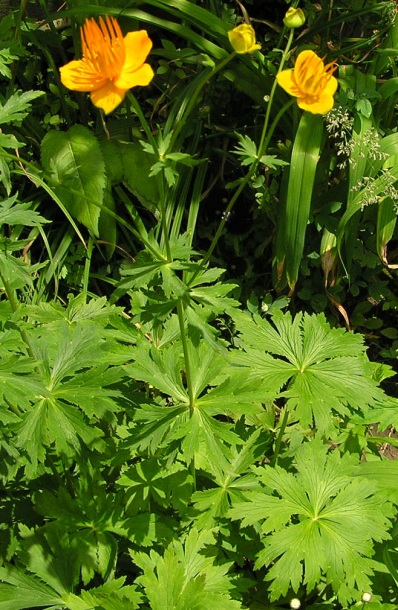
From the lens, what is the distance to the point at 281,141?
2.34 meters

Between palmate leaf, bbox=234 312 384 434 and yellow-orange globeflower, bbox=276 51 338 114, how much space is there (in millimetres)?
586

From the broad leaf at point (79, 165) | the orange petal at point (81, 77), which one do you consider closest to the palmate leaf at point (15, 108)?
the orange petal at point (81, 77)

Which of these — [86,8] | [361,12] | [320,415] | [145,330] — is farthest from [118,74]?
[361,12]

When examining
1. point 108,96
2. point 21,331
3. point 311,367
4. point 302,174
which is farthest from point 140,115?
point 302,174

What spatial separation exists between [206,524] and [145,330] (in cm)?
45

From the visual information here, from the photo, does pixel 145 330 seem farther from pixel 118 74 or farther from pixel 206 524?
pixel 118 74

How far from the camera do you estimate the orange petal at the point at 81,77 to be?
978mm

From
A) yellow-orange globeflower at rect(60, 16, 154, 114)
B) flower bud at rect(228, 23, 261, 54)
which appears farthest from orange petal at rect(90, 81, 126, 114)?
flower bud at rect(228, 23, 261, 54)

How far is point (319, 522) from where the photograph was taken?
1346 millimetres

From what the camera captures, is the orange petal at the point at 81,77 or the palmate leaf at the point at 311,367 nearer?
the orange petal at the point at 81,77

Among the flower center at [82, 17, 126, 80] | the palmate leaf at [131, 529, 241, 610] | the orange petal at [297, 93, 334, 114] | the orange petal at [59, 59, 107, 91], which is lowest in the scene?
the palmate leaf at [131, 529, 241, 610]

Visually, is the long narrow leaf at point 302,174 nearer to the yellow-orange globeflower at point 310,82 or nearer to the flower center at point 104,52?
the yellow-orange globeflower at point 310,82

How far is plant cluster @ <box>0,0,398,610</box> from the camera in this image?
1.23 metres

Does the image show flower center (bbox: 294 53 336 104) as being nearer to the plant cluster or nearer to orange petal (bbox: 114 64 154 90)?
the plant cluster
